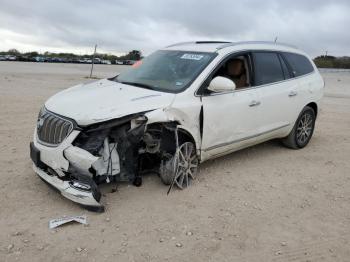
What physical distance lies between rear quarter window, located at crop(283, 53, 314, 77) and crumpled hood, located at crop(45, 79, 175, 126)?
2879mm

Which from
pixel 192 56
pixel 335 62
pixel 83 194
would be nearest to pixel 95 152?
pixel 83 194

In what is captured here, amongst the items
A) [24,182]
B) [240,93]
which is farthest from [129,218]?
[240,93]

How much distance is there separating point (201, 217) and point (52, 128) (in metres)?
1.94

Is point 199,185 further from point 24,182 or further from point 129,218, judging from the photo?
point 24,182

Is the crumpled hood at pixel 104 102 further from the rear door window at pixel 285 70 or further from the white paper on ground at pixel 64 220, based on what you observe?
the rear door window at pixel 285 70

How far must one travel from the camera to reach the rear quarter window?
677 centimetres

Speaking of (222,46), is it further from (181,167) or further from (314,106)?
A: (314,106)

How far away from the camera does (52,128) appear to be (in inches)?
175

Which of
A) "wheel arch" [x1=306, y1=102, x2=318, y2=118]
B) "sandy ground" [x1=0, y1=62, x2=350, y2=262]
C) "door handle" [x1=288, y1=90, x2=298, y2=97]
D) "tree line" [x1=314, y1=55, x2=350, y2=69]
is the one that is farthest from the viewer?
"tree line" [x1=314, y1=55, x2=350, y2=69]

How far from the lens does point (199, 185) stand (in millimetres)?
5203

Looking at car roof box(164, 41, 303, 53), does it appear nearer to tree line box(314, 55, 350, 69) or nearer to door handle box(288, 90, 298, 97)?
door handle box(288, 90, 298, 97)

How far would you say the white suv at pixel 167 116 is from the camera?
4293mm

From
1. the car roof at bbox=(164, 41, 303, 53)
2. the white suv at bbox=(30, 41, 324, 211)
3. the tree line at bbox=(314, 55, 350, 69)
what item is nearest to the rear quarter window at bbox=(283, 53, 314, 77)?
the white suv at bbox=(30, 41, 324, 211)

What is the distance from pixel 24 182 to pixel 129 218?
5.43ft
